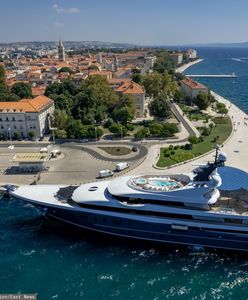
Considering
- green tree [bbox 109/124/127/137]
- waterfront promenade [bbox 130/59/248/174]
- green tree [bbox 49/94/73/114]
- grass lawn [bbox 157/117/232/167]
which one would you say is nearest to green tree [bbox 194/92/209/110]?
waterfront promenade [bbox 130/59/248/174]

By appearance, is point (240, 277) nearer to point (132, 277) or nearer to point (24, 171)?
point (132, 277)

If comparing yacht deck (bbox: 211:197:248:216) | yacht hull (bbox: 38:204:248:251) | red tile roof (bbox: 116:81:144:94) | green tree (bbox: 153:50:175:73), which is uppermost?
green tree (bbox: 153:50:175:73)

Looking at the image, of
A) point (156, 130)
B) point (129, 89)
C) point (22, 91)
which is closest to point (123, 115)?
point (156, 130)

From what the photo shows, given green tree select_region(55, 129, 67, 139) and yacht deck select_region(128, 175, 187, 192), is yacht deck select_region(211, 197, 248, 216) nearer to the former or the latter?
yacht deck select_region(128, 175, 187, 192)

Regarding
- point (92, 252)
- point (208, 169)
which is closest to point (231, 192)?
point (208, 169)

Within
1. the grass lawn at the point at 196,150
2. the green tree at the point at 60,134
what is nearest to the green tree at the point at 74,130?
the green tree at the point at 60,134

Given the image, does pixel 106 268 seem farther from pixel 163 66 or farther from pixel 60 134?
pixel 163 66

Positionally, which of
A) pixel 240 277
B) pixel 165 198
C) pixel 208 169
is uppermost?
pixel 208 169
